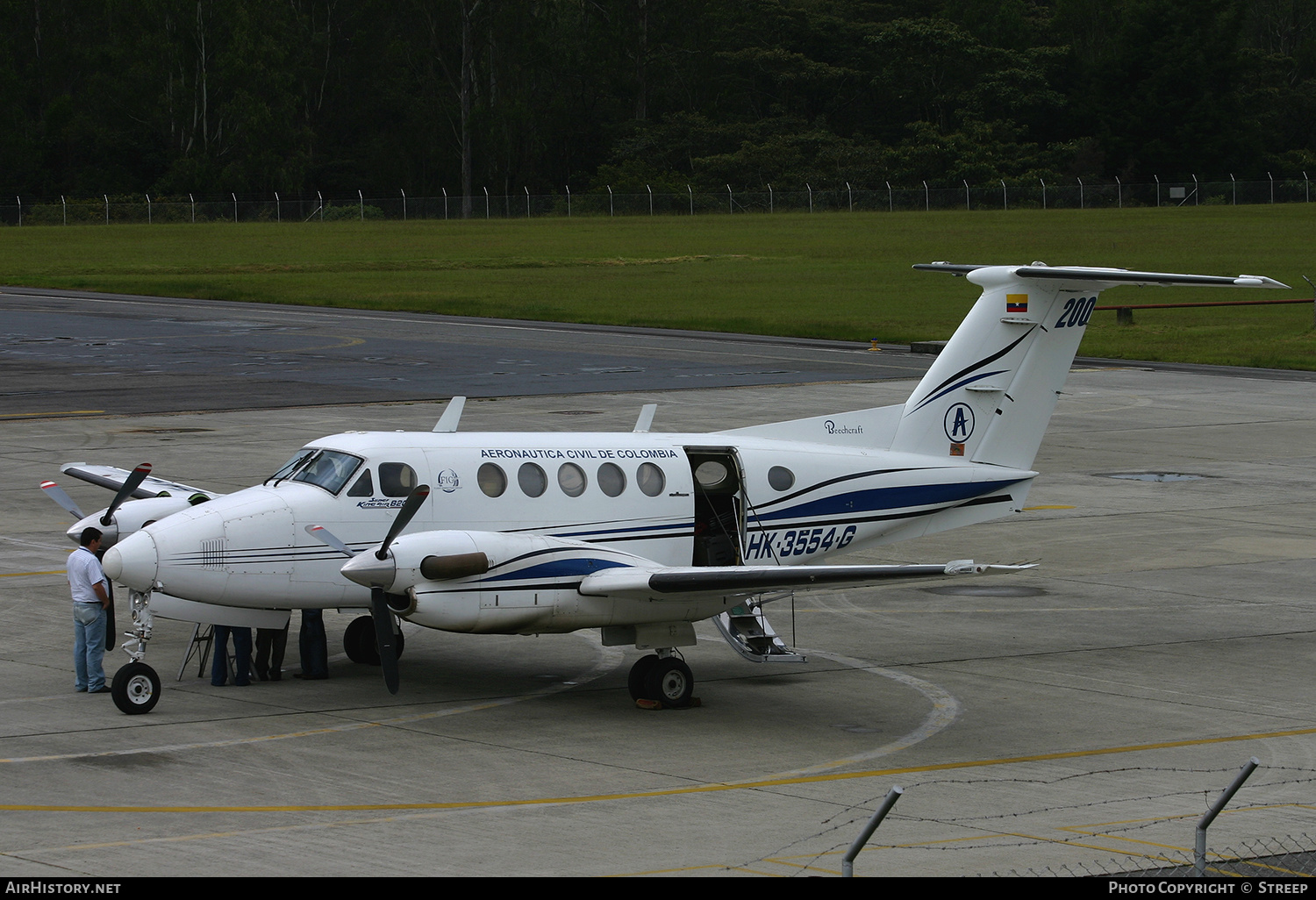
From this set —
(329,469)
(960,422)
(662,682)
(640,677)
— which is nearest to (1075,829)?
(662,682)

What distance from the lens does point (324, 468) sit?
17.7 metres

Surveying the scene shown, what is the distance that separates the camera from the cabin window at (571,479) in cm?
1808

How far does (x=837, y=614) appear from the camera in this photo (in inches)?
865

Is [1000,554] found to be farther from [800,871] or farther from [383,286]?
[383,286]

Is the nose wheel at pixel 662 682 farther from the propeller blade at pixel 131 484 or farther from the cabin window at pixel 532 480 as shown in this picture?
the propeller blade at pixel 131 484

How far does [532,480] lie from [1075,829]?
7.49 m

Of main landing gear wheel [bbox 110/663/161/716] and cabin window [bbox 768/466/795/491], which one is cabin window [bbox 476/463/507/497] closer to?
cabin window [bbox 768/466/795/491]

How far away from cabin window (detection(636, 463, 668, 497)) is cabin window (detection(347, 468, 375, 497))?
300cm

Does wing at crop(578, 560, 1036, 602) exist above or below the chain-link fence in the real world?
above

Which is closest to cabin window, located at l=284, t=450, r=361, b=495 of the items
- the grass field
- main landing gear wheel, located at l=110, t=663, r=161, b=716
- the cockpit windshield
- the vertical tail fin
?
the cockpit windshield

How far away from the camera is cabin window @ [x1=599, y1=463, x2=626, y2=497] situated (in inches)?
719

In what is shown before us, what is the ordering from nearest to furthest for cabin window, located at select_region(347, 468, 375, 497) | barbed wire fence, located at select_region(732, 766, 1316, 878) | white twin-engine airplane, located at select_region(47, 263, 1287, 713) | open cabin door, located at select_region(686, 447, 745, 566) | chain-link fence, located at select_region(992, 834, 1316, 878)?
chain-link fence, located at select_region(992, 834, 1316, 878)
barbed wire fence, located at select_region(732, 766, 1316, 878)
white twin-engine airplane, located at select_region(47, 263, 1287, 713)
cabin window, located at select_region(347, 468, 375, 497)
open cabin door, located at select_region(686, 447, 745, 566)

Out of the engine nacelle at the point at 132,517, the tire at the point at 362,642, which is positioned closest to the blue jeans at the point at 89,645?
the engine nacelle at the point at 132,517

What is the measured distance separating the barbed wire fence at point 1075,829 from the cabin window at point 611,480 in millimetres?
5444
